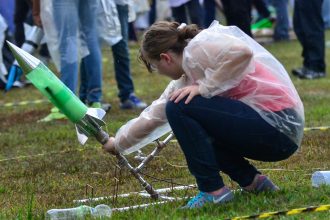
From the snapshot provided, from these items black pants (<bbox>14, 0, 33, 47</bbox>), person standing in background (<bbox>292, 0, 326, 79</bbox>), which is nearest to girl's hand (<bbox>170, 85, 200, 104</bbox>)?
person standing in background (<bbox>292, 0, 326, 79</bbox>)

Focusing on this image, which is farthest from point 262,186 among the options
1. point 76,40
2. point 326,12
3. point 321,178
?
point 326,12

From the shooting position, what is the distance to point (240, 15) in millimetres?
9438

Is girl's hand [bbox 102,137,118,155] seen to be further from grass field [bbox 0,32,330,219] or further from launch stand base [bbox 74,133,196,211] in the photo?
grass field [bbox 0,32,330,219]

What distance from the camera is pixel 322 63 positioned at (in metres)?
9.95

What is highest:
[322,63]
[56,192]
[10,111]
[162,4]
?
[56,192]

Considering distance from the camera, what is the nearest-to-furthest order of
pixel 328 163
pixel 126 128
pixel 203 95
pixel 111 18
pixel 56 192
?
pixel 203 95
pixel 126 128
pixel 56 192
pixel 328 163
pixel 111 18

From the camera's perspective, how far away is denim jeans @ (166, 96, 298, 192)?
3.81m

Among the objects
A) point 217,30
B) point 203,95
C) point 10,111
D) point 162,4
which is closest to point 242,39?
point 217,30

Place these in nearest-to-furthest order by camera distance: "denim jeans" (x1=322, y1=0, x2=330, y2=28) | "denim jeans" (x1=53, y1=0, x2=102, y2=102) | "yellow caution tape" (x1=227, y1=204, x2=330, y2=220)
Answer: "yellow caution tape" (x1=227, y1=204, x2=330, y2=220)
"denim jeans" (x1=53, y1=0, x2=102, y2=102)
"denim jeans" (x1=322, y1=0, x2=330, y2=28)

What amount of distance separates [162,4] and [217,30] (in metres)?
14.4

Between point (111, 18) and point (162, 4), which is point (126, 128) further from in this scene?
point (162, 4)

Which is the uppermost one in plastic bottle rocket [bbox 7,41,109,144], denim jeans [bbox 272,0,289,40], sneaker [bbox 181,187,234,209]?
plastic bottle rocket [bbox 7,41,109,144]

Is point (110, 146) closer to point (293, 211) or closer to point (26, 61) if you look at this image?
point (26, 61)

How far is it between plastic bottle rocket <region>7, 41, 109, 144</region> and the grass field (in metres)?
0.43
